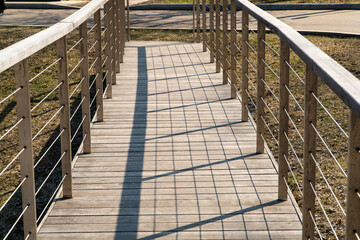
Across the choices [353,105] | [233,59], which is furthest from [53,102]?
[353,105]

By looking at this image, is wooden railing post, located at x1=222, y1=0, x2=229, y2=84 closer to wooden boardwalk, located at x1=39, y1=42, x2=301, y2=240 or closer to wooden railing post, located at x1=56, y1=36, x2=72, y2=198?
wooden boardwalk, located at x1=39, y1=42, x2=301, y2=240

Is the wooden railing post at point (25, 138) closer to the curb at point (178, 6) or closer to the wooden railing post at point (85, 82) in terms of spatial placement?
the wooden railing post at point (85, 82)

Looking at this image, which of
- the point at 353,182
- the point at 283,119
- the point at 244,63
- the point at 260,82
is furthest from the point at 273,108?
the point at 353,182

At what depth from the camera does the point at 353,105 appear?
7.79 ft

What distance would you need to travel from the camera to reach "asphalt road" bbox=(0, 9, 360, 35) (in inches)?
581

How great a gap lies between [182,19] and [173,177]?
1177 cm

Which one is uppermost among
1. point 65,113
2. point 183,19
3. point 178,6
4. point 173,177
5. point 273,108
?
point 178,6

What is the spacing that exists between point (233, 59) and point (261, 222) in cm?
315

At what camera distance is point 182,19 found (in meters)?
16.6

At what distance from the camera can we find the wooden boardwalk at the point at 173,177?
4.25 m

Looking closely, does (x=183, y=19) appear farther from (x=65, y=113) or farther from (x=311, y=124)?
(x=311, y=124)

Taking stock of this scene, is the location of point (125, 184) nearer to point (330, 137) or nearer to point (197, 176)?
point (197, 176)

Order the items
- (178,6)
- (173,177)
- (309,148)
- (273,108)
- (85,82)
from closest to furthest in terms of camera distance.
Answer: (309,148) < (173,177) < (85,82) < (273,108) < (178,6)

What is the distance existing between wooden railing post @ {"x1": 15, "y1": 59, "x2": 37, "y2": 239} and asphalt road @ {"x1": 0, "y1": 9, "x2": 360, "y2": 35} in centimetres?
1088
